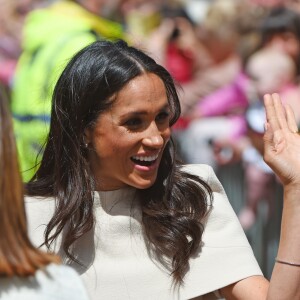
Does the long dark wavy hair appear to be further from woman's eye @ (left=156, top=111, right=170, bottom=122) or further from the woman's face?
woman's eye @ (left=156, top=111, right=170, bottom=122)

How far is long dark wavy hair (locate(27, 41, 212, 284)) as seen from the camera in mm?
3619

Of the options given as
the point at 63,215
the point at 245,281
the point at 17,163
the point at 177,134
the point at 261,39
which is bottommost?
the point at 177,134

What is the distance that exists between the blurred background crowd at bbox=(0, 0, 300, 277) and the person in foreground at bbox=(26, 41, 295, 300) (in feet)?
9.42

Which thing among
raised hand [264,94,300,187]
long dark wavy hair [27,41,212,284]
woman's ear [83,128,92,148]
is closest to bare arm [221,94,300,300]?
raised hand [264,94,300,187]

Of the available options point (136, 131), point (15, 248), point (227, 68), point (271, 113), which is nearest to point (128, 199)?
point (136, 131)

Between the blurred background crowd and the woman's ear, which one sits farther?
the blurred background crowd

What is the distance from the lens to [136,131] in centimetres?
357

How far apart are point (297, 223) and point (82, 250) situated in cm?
70

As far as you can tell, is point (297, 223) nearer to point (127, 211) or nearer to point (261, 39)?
point (127, 211)

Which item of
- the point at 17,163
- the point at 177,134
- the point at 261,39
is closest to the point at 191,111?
the point at 177,134

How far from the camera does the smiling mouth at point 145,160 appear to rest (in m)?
3.56

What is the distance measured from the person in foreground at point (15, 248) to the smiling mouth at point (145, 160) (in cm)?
103

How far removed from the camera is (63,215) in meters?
3.61

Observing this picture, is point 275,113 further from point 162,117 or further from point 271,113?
point 162,117
